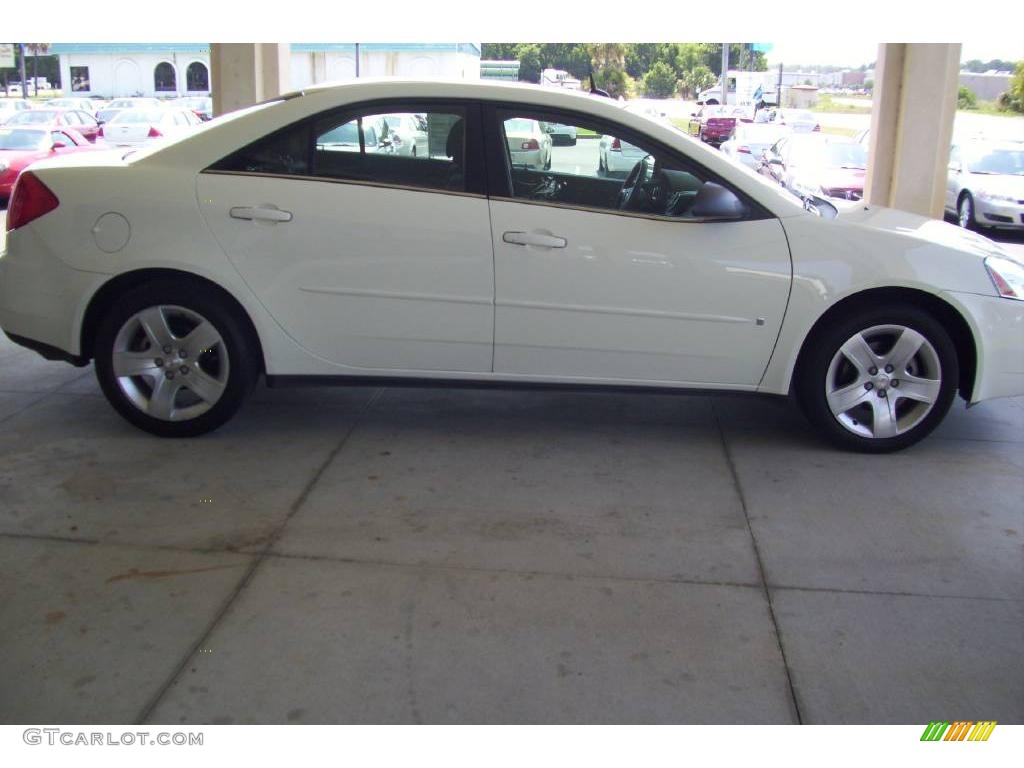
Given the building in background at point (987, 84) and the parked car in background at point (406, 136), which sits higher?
the building in background at point (987, 84)

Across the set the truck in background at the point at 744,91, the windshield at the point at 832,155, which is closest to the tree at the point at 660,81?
the windshield at the point at 832,155

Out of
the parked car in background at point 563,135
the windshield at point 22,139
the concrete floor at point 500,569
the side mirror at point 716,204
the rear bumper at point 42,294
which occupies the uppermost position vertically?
the parked car in background at point 563,135

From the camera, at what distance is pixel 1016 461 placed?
4977 mm

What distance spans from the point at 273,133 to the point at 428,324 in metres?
1.14

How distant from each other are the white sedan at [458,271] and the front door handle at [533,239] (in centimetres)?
1

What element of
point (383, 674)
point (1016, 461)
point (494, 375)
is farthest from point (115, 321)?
point (1016, 461)

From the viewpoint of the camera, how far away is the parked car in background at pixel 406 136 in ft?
15.5

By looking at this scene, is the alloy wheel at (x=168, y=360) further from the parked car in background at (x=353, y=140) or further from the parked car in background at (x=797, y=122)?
the parked car in background at (x=797, y=122)

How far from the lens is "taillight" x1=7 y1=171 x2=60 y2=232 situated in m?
4.71

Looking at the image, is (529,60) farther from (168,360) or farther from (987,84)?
(987,84)

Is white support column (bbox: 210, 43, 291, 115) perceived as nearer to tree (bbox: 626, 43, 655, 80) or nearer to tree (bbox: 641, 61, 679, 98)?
tree (bbox: 626, 43, 655, 80)

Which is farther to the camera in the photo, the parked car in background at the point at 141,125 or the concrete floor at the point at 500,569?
the parked car in background at the point at 141,125

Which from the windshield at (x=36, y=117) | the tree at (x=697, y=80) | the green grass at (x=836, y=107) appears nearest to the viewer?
the windshield at (x=36, y=117)

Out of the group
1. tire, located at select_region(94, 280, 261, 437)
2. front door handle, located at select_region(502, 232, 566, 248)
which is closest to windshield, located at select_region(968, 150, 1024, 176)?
front door handle, located at select_region(502, 232, 566, 248)
